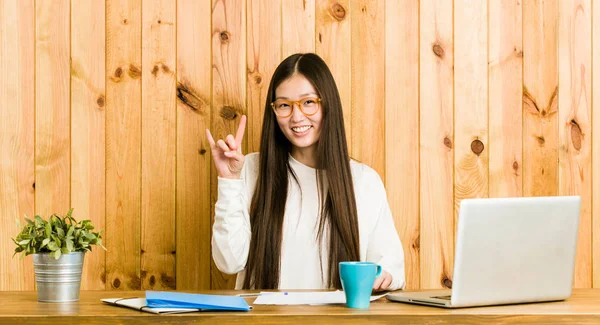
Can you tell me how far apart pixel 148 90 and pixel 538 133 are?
142cm

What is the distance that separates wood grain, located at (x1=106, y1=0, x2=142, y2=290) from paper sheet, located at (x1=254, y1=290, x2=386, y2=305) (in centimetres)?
92

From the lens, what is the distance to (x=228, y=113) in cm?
250

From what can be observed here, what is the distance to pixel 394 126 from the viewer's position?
253cm

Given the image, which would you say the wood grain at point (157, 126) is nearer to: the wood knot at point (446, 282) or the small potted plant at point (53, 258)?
the small potted plant at point (53, 258)

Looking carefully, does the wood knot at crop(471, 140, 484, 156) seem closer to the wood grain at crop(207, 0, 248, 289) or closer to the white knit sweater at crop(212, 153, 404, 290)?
the white knit sweater at crop(212, 153, 404, 290)

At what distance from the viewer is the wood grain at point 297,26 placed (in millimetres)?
2508

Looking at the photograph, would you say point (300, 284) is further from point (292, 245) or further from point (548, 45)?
point (548, 45)

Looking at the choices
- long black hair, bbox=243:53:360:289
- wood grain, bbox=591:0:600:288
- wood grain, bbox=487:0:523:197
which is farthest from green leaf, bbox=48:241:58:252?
wood grain, bbox=591:0:600:288

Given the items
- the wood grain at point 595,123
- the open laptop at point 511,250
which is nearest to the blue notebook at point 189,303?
the open laptop at point 511,250

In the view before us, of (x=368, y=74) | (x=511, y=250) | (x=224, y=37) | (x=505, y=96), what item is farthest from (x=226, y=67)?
(x=511, y=250)

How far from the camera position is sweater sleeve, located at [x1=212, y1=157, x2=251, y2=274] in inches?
81.8

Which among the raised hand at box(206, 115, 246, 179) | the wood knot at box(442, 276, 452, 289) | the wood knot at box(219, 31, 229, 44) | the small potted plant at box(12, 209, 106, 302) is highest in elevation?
the wood knot at box(219, 31, 229, 44)

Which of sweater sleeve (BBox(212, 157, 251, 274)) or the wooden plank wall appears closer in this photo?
sweater sleeve (BBox(212, 157, 251, 274))

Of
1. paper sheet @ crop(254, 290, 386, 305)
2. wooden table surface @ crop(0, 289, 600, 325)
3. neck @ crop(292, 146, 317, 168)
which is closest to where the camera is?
wooden table surface @ crop(0, 289, 600, 325)
